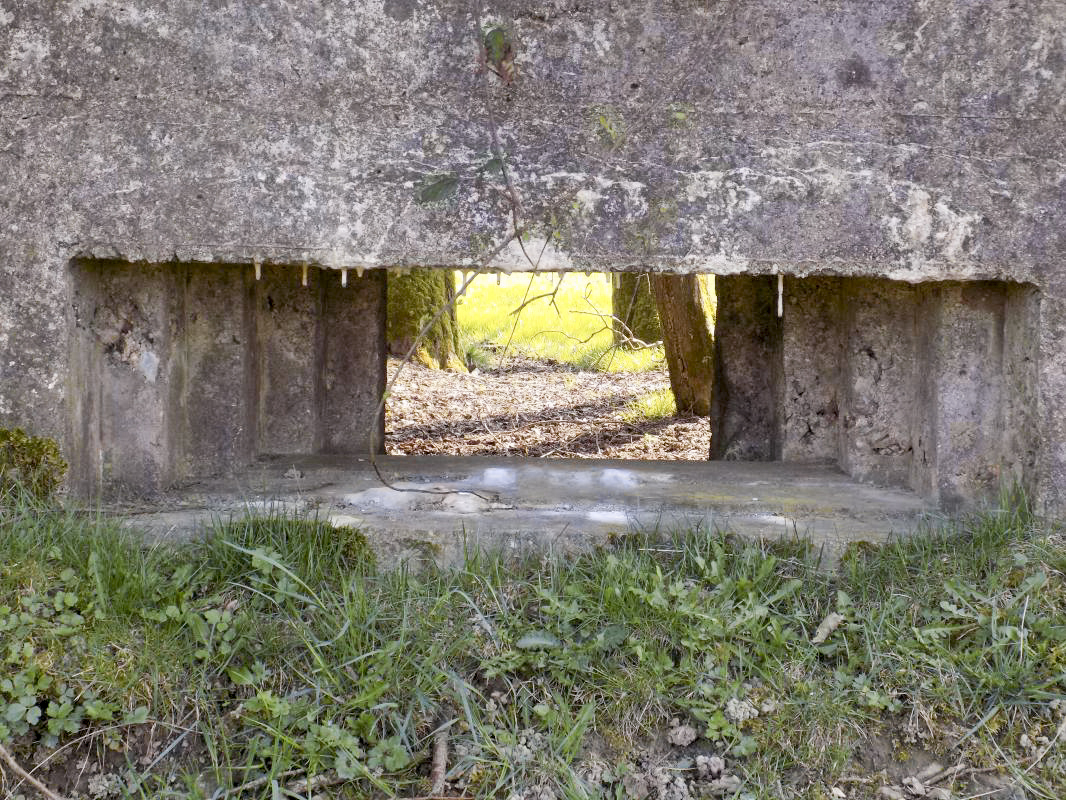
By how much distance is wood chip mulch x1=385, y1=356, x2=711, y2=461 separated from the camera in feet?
20.3

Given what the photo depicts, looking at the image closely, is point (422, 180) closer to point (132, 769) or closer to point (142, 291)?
point (142, 291)

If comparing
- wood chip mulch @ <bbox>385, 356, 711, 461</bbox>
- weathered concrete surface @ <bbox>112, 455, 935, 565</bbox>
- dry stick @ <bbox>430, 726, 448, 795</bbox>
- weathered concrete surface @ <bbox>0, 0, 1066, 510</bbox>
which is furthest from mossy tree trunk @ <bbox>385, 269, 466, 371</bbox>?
dry stick @ <bbox>430, 726, 448, 795</bbox>

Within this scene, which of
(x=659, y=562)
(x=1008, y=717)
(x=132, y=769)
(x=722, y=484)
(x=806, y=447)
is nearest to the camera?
(x=132, y=769)

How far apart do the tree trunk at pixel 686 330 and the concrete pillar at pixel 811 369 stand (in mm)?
2275

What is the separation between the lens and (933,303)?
349cm

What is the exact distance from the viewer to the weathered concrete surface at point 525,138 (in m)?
3.11

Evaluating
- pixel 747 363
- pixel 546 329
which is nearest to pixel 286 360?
pixel 747 363

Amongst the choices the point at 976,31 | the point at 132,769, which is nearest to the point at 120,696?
the point at 132,769

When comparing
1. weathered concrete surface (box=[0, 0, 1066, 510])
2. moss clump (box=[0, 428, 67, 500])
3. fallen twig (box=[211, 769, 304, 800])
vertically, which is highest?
weathered concrete surface (box=[0, 0, 1066, 510])

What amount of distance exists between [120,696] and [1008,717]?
212 cm

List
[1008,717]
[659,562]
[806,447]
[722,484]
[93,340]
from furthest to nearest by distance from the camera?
[806,447], [722,484], [93,340], [659,562], [1008,717]

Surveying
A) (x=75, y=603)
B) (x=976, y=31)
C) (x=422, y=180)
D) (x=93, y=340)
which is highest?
(x=976, y=31)

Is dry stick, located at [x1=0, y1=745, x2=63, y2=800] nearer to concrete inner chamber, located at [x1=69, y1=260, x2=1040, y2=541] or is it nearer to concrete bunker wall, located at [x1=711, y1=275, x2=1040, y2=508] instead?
concrete inner chamber, located at [x1=69, y1=260, x2=1040, y2=541]

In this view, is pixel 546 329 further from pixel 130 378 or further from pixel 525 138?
pixel 525 138
